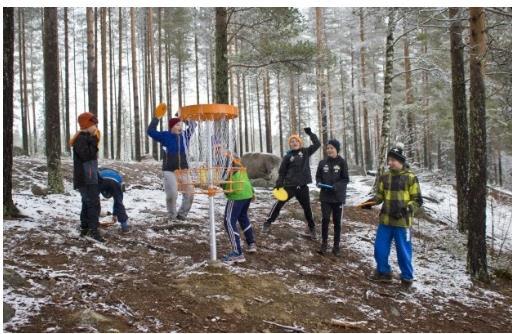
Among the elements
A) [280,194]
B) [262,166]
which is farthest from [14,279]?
[262,166]

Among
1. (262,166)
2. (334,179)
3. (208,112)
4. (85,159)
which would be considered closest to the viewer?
(208,112)

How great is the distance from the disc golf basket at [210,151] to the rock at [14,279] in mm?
2019

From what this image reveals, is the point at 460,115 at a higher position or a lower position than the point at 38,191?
higher

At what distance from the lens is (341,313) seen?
4.82 meters

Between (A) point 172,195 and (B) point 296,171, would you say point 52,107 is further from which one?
(B) point 296,171

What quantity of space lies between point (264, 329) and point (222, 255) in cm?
227

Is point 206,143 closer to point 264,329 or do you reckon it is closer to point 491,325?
point 264,329

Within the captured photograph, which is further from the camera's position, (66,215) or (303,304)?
(66,215)

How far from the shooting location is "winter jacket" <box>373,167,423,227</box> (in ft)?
19.9

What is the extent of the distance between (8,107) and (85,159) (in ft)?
5.78

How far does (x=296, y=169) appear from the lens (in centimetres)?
760

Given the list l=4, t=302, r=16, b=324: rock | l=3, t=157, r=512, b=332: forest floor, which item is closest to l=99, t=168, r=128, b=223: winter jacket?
l=3, t=157, r=512, b=332: forest floor

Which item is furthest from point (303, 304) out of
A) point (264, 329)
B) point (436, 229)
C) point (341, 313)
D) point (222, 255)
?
point (436, 229)

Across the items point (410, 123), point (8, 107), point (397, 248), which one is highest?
point (410, 123)
